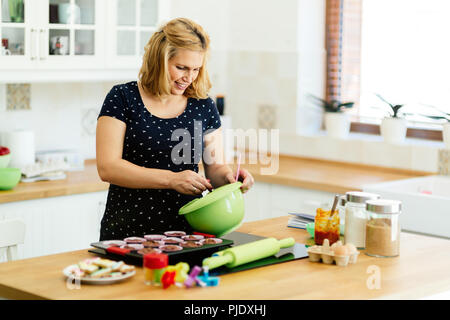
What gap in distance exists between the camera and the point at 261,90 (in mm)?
4812

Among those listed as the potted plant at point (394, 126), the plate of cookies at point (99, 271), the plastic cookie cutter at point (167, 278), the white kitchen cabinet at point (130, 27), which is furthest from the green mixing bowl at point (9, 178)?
the potted plant at point (394, 126)

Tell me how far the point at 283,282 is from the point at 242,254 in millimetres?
154

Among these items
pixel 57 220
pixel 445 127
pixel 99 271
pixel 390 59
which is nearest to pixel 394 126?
pixel 445 127

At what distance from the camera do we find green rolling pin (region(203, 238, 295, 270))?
6.66ft

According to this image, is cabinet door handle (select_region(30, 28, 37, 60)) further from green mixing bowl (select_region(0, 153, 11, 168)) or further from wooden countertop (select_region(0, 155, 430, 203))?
wooden countertop (select_region(0, 155, 430, 203))

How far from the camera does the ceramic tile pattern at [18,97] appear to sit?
13.2 ft

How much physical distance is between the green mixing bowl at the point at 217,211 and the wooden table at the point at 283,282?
268mm

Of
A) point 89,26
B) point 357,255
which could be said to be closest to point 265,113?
point 89,26

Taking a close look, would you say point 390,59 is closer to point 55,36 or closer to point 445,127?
point 445,127

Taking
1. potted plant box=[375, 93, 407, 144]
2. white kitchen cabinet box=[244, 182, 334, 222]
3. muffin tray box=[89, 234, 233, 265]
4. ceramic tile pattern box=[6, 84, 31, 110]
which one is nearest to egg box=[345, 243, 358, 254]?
muffin tray box=[89, 234, 233, 265]
